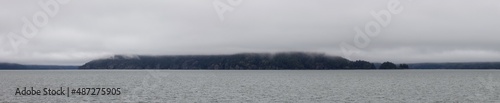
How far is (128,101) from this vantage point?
8394 centimetres

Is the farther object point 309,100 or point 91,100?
point 309,100

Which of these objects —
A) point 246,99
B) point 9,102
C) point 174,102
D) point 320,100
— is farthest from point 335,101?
point 9,102

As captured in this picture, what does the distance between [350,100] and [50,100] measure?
2062 inches

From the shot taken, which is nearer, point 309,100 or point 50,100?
point 50,100

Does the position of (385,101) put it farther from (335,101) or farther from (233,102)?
(233,102)

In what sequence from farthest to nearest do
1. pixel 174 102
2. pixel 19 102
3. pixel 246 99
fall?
pixel 246 99 → pixel 174 102 → pixel 19 102

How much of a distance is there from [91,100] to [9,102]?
13.0 metres

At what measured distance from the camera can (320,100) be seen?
8944 centimetres

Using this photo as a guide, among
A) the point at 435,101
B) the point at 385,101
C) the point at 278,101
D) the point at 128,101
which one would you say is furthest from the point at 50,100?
the point at 435,101

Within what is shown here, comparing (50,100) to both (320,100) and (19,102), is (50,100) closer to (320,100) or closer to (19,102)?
(19,102)

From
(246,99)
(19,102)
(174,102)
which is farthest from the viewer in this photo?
(246,99)

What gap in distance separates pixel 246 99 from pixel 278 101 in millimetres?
7261

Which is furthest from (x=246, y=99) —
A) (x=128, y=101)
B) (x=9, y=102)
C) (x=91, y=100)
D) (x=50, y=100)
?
(x=9, y=102)

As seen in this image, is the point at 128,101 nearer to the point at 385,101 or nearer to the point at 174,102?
the point at 174,102
